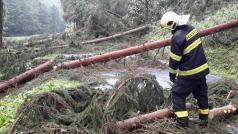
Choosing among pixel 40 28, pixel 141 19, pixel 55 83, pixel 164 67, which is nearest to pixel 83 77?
pixel 55 83

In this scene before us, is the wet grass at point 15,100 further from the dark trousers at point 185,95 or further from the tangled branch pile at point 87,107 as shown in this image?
the dark trousers at point 185,95

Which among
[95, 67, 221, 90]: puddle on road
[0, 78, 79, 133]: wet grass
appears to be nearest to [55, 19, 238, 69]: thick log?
[95, 67, 221, 90]: puddle on road

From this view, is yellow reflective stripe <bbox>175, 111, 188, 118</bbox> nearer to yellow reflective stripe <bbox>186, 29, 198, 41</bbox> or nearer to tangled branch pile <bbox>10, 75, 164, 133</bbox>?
tangled branch pile <bbox>10, 75, 164, 133</bbox>

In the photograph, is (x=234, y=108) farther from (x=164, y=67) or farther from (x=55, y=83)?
(x=164, y=67)

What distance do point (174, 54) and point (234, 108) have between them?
1562mm

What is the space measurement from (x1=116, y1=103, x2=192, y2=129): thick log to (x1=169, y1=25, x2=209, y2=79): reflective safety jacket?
61cm

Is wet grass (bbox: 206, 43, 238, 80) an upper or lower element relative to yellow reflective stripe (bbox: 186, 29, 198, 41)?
lower

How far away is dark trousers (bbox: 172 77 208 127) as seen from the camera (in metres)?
5.32

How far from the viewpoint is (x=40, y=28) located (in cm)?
8094

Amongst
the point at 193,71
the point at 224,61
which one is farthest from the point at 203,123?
the point at 224,61

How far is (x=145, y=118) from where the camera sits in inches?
215

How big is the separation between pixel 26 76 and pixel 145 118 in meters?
5.11

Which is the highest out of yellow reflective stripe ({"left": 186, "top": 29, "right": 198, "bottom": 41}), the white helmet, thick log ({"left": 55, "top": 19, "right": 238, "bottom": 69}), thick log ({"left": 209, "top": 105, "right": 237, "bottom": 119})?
the white helmet

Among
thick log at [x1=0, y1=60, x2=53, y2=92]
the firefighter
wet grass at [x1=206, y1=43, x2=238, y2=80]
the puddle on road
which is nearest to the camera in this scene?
the firefighter
